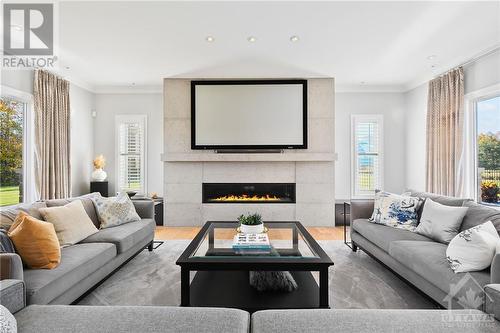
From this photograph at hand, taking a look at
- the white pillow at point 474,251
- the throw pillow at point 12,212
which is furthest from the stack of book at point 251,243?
the throw pillow at point 12,212

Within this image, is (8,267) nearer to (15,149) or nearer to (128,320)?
(128,320)

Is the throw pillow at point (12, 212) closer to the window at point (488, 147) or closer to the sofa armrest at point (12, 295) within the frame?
the sofa armrest at point (12, 295)

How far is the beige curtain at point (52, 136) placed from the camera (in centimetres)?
405

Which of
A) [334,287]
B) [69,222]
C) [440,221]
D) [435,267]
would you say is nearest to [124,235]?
[69,222]

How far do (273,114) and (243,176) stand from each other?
1.25m

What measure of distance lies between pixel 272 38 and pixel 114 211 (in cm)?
292

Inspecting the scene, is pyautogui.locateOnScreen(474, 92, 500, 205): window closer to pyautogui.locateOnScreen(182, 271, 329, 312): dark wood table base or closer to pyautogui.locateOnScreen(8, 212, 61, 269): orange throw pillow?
pyautogui.locateOnScreen(182, 271, 329, 312): dark wood table base

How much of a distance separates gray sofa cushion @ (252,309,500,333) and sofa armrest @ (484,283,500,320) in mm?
52

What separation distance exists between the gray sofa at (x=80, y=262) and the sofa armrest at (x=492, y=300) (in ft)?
8.05

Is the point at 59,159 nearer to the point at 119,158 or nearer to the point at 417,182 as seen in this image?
the point at 119,158

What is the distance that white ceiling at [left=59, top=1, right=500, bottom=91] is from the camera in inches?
112

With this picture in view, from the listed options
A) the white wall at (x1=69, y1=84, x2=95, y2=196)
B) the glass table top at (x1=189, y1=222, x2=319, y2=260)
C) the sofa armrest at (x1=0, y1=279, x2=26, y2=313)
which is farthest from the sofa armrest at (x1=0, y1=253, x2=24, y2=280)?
the white wall at (x1=69, y1=84, x2=95, y2=196)

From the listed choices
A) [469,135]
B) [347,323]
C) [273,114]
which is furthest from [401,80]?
[347,323]

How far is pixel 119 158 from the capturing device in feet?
18.3
